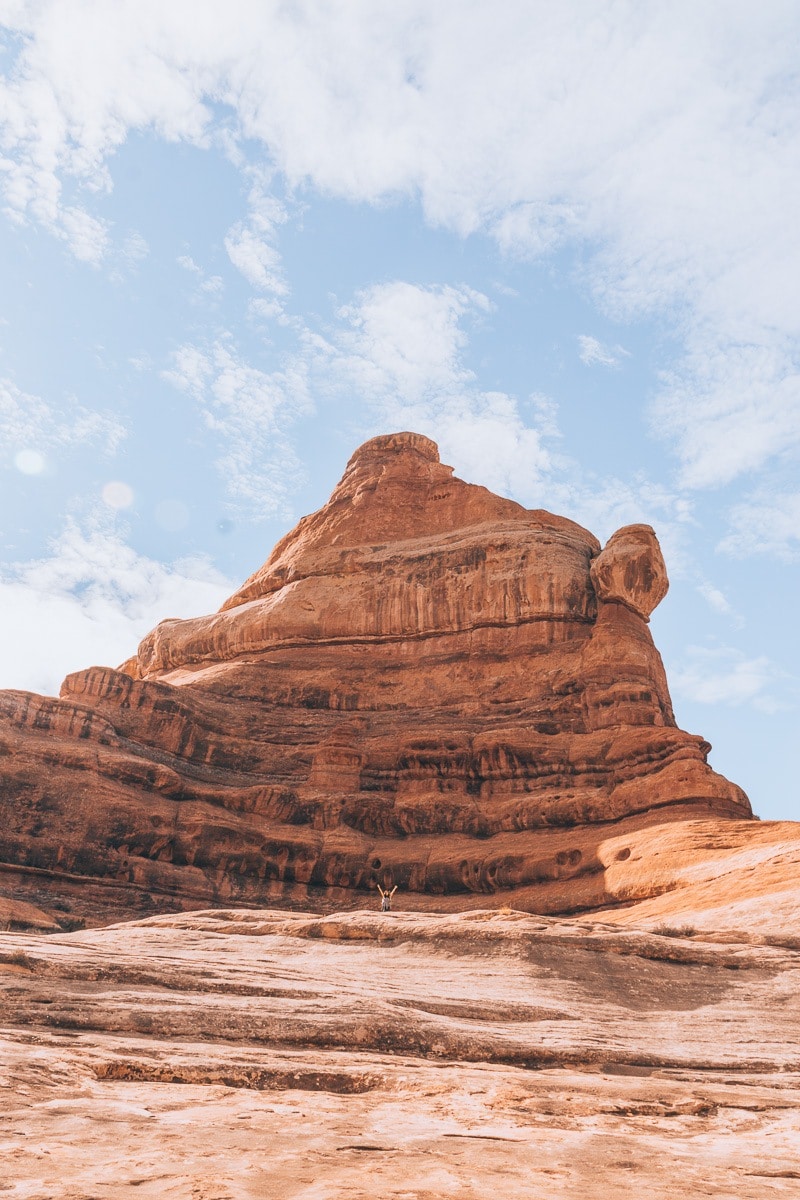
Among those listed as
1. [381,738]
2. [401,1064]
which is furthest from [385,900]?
[381,738]

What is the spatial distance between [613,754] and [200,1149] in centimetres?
3616

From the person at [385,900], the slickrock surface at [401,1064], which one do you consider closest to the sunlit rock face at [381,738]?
the person at [385,900]

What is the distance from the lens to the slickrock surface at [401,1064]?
4523 millimetres

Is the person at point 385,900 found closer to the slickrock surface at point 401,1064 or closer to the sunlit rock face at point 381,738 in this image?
the sunlit rock face at point 381,738

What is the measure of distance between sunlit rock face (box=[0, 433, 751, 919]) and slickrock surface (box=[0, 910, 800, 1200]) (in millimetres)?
15224

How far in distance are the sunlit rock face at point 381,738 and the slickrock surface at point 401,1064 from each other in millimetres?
15224

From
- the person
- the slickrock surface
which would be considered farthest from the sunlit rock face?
the slickrock surface

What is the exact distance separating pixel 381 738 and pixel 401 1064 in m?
36.5

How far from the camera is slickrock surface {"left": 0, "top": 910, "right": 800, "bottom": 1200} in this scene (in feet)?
14.8

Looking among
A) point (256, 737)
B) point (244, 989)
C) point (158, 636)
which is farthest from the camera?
point (158, 636)

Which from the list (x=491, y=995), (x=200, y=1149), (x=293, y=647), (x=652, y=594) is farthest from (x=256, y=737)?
(x=200, y=1149)

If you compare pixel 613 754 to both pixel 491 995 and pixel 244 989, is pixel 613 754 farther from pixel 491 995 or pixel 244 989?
pixel 244 989

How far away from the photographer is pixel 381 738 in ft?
148

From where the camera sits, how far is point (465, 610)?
5062 centimetres
